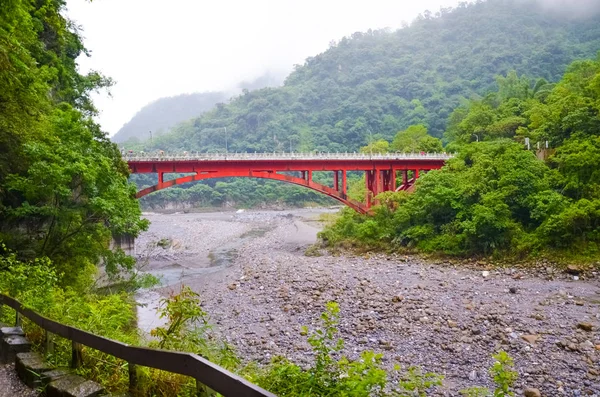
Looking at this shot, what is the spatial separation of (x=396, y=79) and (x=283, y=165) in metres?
89.8

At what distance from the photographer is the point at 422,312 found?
41.7 ft

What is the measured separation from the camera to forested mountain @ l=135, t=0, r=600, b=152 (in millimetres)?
88375

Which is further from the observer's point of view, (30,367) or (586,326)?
(586,326)

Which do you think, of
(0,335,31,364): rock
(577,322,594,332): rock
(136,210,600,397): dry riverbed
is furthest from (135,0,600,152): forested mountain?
(0,335,31,364): rock

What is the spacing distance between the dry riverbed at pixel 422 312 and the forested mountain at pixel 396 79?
63859 mm

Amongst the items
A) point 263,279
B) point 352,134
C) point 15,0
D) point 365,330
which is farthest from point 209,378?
→ point 352,134

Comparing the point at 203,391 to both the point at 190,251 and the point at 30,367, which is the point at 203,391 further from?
the point at 190,251

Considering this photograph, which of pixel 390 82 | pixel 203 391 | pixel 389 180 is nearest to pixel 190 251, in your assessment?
pixel 389 180

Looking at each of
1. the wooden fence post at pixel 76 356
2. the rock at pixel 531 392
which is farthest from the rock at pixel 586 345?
the wooden fence post at pixel 76 356

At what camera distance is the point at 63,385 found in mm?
3559

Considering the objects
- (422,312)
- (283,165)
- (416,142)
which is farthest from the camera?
(416,142)

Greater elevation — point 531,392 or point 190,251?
point 531,392

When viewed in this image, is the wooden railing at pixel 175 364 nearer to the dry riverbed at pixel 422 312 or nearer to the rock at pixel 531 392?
the dry riverbed at pixel 422 312

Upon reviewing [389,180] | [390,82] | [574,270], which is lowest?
[574,270]
